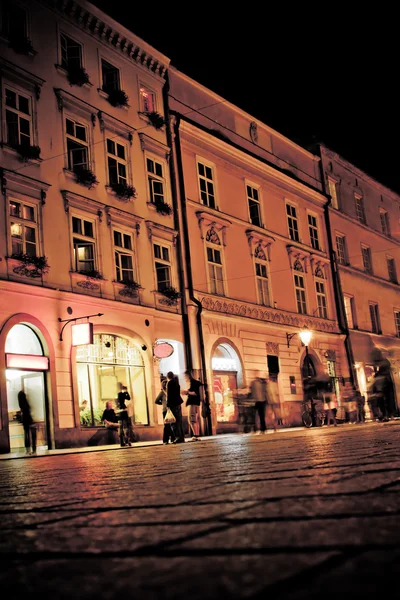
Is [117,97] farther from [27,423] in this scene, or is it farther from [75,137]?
[27,423]

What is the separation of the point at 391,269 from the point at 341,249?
6.80m

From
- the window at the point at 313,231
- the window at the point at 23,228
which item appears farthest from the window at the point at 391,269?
the window at the point at 23,228

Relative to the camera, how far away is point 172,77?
2784 cm

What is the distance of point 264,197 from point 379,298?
11.8 metres

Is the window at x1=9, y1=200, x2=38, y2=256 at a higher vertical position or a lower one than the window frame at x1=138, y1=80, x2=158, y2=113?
lower

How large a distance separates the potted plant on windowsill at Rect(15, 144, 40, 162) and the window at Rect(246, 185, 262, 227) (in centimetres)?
1260

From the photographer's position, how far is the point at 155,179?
25.7m

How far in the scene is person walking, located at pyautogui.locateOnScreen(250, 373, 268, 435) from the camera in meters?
22.4

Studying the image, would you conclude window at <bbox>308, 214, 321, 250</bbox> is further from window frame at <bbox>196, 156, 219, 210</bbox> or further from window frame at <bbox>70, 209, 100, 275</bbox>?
window frame at <bbox>70, 209, 100, 275</bbox>

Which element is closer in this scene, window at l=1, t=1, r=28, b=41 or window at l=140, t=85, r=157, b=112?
window at l=1, t=1, r=28, b=41

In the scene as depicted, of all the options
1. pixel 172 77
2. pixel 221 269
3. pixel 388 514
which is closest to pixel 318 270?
pixel 221 269

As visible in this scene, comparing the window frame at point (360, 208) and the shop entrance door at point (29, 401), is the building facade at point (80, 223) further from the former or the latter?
the window frame at point (360, 208)

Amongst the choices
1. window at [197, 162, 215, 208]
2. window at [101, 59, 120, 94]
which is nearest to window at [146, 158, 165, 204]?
window at [197, 162, 215, 208]

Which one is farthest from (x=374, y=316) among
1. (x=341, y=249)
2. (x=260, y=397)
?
(x=260, y=397)
